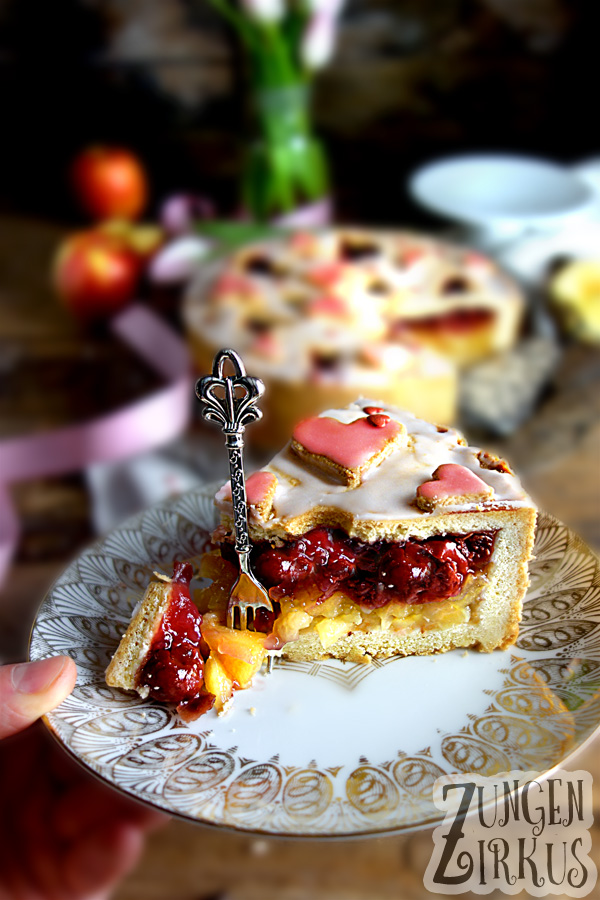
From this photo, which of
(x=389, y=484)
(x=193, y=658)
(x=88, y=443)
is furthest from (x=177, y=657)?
(x=88, y=443)

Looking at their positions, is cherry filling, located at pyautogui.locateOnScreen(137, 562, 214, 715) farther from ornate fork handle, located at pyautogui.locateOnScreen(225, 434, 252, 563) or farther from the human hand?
the human hand

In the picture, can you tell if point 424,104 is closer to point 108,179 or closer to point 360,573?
point 108,179

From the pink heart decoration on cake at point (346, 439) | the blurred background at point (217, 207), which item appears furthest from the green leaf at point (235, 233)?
the pink heart decoration on cake at point (346, 439)

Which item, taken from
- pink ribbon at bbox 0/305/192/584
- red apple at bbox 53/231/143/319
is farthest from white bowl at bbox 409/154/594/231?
pink ribbon at bbox 0/305/192/584

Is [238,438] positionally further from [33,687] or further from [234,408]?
[33,687]

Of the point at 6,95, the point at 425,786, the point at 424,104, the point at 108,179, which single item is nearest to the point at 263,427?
the point at 425,786
